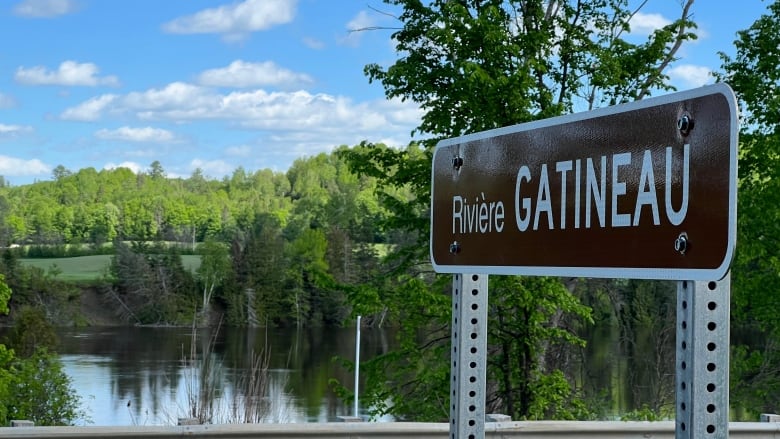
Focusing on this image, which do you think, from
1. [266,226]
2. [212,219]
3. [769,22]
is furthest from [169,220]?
[769,22]

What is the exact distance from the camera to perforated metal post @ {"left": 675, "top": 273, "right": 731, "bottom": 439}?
48.4 inches

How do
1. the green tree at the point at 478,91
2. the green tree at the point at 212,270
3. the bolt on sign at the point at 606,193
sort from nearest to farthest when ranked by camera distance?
1. the bolt on sign at the point at 606,193
2. the green tree at the point at 478,91
3. the green tree at the point at 212,270

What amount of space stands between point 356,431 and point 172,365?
125ft

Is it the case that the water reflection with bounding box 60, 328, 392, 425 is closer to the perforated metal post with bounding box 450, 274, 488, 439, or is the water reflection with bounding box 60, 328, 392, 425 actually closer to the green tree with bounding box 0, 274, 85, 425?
the green tree with bounding box 0, 274, 85, 425

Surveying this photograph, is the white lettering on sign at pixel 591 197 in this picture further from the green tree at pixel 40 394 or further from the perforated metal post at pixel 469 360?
the green tree at pixel 40 394

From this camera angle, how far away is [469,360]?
72.9 inches

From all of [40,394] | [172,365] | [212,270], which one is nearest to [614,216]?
[40,394]

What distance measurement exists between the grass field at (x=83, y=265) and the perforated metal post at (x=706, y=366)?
66840 millimetres

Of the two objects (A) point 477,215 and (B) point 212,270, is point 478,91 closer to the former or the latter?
(A) point 477,215

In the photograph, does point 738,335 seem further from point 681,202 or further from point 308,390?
point 681,202

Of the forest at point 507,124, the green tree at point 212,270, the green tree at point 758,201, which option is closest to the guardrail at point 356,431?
the forest at point 507,124

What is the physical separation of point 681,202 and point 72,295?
6522 centimetres

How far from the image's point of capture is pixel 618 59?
13.5 m

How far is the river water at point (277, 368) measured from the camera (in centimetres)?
2128
